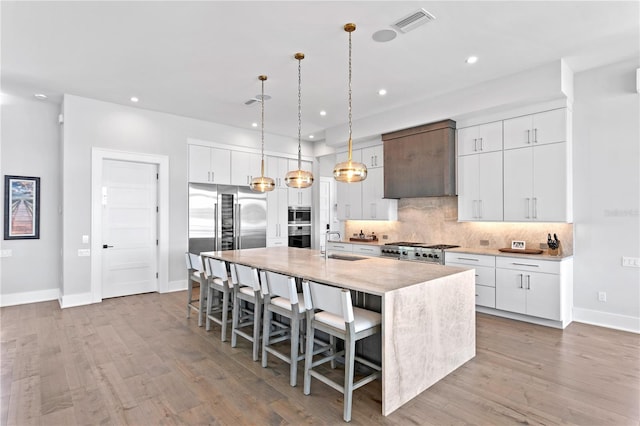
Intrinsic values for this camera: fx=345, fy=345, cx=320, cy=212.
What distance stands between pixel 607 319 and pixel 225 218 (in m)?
5.89

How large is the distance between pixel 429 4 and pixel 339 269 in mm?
2362

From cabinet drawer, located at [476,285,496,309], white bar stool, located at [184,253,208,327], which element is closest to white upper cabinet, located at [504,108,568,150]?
cabinet drawer, located at [476,285,496,309]

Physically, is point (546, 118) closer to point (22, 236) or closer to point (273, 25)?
point (273, 25)

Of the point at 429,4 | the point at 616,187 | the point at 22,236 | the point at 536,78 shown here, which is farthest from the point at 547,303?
the point at 22,236

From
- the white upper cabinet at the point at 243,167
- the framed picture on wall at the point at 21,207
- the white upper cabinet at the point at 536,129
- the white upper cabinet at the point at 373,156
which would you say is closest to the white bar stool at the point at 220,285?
the white upper cabinet at the point at 243,167

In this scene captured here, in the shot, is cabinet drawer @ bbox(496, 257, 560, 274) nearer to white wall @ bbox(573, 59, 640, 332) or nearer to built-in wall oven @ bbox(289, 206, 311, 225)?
white wall @ bbox(573, 59, 640, 332)

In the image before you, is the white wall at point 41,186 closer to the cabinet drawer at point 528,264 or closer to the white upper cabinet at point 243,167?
the white upper cabinet at point 243,167

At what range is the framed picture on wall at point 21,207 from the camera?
5.13 meters

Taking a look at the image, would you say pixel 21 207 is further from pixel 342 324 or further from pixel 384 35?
pixel 384 35

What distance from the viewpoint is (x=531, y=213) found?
14.4 ft

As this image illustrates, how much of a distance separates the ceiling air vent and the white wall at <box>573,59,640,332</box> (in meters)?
2.56

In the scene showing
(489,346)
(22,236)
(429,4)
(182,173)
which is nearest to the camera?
(429,4)

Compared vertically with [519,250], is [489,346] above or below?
below

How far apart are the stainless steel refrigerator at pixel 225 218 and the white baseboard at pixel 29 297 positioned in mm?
2144
